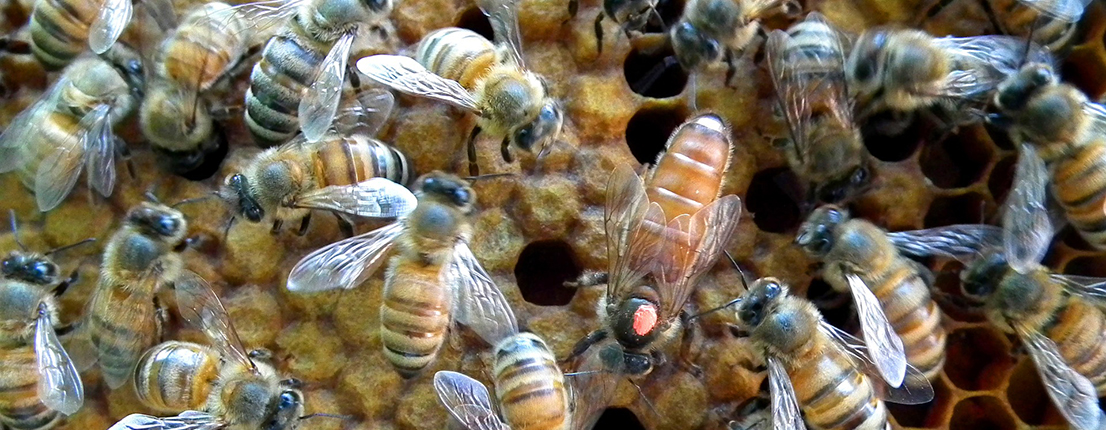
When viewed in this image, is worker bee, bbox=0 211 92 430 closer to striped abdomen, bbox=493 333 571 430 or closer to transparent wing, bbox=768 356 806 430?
striped abdomen, bbox=493 333 571 430

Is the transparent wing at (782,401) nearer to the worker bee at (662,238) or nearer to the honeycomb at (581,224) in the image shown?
the honeycomb at (581,224)

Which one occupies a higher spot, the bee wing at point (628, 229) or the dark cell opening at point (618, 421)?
the bee wing at point (628, 229)

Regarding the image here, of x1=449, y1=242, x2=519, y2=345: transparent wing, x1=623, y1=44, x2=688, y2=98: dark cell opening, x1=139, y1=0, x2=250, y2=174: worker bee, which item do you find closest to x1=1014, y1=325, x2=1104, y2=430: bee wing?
x1=623, y1=44, x2=688, y2=98: dark cell opening

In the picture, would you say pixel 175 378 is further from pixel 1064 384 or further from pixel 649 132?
pixel 1064 384

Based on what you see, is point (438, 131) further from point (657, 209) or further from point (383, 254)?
point (657, 209)

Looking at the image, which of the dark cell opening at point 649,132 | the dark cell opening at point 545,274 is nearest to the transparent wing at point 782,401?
the dark cell opening at point 545,274

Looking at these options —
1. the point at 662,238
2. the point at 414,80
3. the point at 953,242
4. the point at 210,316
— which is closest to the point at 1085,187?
the point at 953,242
